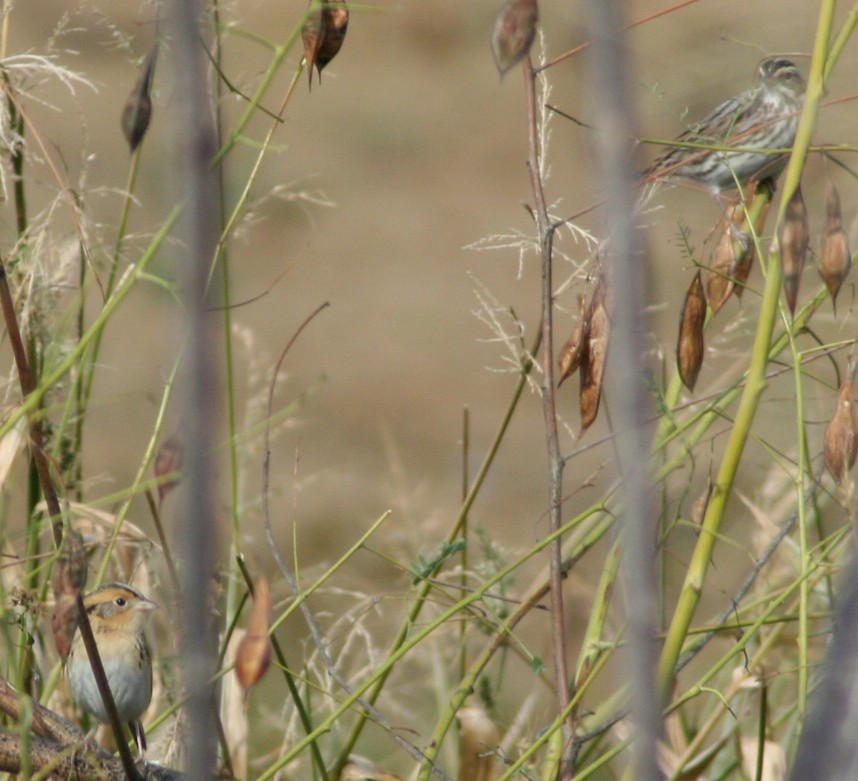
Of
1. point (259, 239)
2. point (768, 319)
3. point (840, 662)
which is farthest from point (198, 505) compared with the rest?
point (259, 239)

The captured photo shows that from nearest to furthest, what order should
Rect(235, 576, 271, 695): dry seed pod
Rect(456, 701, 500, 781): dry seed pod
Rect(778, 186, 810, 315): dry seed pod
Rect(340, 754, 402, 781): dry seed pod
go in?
Rect(235, 576, 271, 695): dry seed pod
Rect(778, 186, 810, 315): dry seed pod
Rect(340, 754, 402, 781): dry seed pod
Rect(456, 701, 500, 781): dry seed pod

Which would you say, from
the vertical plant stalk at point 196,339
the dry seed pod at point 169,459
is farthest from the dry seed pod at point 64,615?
the vertical plant stalk at point 196,339

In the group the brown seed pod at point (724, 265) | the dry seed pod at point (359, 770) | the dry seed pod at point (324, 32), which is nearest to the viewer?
the dry seed pod at point (324, 32)

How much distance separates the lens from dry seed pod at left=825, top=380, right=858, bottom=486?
1.67m

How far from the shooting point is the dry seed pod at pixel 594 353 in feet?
5.89

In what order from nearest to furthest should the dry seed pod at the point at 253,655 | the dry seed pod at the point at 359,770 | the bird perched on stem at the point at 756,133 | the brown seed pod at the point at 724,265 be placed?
the dry seed pod at the point at 253,655 < the brown seed pod at the point at 724,265 < the dry seed pod at the point at 359,770 < the bird perched on stem at the point at 756,133

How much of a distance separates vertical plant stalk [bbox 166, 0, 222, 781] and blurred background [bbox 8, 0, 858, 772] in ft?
13.2

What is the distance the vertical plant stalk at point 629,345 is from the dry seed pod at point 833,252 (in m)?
1.06

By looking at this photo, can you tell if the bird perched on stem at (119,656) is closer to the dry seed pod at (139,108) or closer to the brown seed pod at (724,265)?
the dry seed pod at (139,108)

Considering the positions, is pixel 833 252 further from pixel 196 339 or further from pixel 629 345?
pixel 196 339

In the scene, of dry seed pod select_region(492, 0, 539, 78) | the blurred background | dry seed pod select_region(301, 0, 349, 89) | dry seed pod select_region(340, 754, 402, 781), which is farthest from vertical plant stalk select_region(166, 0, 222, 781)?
the blurred background

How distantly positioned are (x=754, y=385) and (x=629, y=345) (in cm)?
86

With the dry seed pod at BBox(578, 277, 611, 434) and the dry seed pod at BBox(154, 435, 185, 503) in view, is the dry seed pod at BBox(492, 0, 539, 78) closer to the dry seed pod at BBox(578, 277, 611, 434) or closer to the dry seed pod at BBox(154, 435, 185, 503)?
the dry seed pod at BBox(578, 277, 611, 434)

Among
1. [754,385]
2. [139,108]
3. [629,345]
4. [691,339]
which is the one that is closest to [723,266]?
[691,339]
